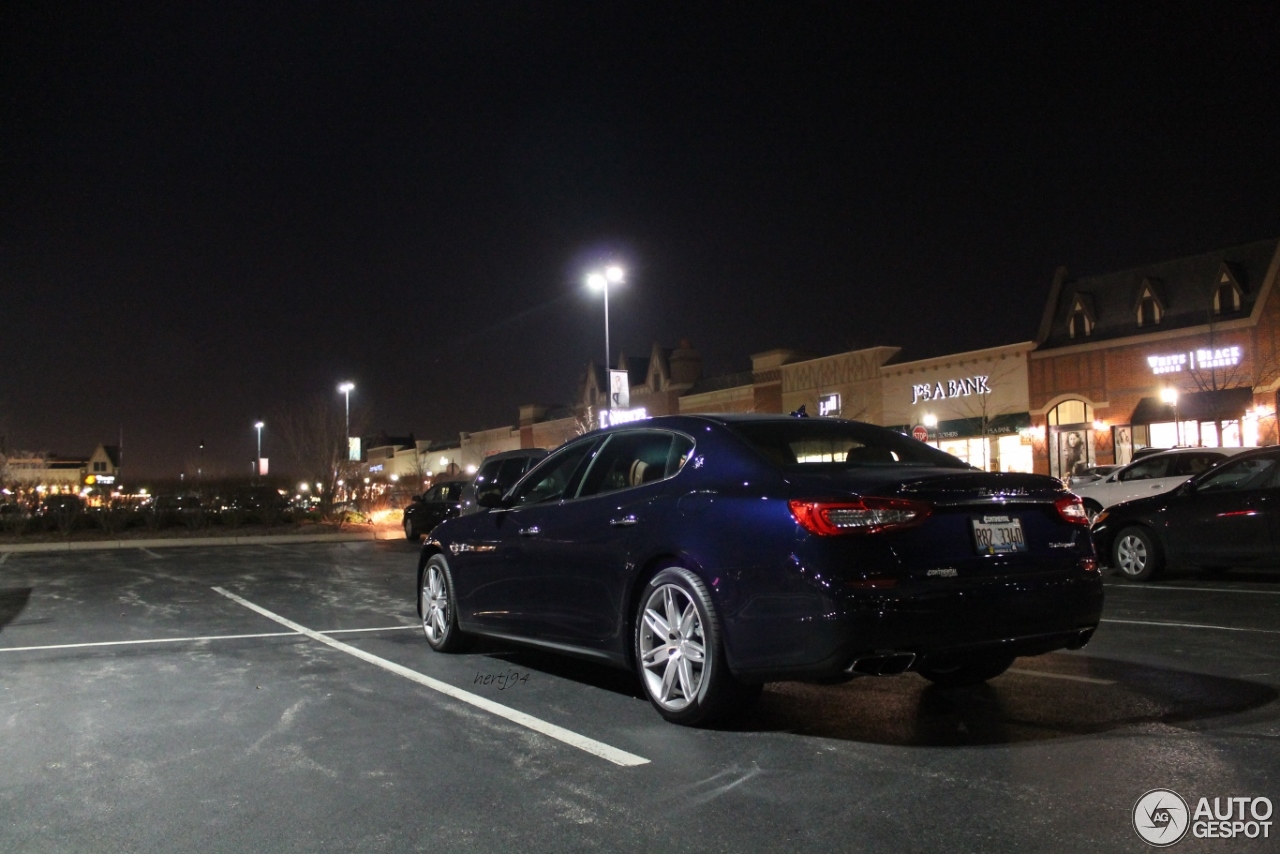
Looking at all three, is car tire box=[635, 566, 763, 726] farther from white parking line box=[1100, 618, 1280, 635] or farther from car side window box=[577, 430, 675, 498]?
white parking line box=[1100, 618, 1280, 635]

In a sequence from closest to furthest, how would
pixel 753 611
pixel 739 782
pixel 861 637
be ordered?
pixel 739 782 < pixel 861 637 < pixel 753 611

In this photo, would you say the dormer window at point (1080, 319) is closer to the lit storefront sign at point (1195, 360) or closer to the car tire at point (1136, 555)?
the lit storefront sign at point (1195, 360)

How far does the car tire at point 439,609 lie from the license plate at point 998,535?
3905 millimetres

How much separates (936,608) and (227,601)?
927 cm

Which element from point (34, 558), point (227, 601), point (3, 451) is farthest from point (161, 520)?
point (3, 451)

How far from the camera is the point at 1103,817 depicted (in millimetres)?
3754

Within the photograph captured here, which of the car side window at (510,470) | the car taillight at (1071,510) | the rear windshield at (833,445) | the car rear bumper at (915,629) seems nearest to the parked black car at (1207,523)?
the rear windshield at (833,445)

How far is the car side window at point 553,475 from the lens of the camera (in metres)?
6.79

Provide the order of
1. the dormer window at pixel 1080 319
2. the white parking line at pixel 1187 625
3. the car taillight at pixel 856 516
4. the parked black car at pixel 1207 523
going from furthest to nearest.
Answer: the dormer window at pixel 1080 319 → the parked black car at pixel 1207 523 → the white parking line at pixel 1187 625 → the car taillight at pixel 856 516

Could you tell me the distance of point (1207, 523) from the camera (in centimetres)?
1176

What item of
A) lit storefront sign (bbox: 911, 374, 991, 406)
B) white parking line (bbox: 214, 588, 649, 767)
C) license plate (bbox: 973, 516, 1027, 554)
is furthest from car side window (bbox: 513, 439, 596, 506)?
lit storefront sign (bbox: 911, 374, 991, 406)

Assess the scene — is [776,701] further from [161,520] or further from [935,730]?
[161,520]

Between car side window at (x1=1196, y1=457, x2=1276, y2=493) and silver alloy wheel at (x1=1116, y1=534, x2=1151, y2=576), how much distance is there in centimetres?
95

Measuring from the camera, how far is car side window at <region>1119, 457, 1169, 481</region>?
18.7m
